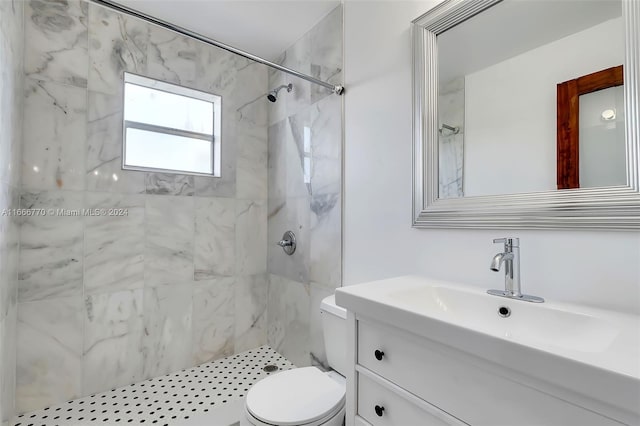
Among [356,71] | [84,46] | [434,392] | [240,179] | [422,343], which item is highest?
[84,46]

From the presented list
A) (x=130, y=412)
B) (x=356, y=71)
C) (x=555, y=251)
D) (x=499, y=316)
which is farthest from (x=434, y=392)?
(x=130, y=412)

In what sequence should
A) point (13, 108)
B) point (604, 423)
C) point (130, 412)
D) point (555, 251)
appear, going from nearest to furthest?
1. point (604, 423)
2. point (555, 251)
3. point (13, 108)
4. point (130, 412)

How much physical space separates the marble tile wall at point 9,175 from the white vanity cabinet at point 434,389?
1.55 meters

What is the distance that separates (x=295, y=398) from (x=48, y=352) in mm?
1481

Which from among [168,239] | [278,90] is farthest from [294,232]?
[278,90]

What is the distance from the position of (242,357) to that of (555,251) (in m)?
2.13

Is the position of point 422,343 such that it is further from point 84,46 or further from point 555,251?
point 84,46

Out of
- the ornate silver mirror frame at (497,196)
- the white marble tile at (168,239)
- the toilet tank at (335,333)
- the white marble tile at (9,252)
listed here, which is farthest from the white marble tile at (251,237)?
the ornate silver mirror frame at (497,196)

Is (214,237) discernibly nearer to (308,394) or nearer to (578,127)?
(308,394)

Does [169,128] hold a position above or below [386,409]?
above

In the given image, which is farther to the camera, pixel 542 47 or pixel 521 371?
pixel 542 47

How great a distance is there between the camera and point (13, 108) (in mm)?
1464

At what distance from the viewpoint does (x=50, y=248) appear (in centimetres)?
170

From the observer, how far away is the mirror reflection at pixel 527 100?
Answer: 89 centimetres
